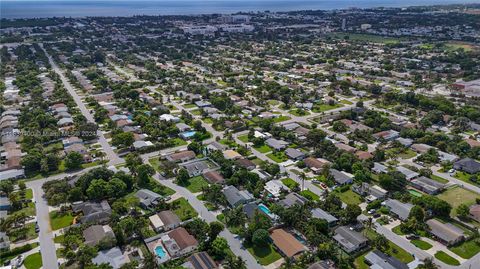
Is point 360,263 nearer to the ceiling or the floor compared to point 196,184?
nearer to the floor

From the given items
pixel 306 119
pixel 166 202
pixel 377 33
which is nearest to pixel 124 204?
pixel 166 202

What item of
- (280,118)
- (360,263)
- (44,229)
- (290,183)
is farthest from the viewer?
(280,118)

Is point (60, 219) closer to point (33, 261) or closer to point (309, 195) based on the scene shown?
point (33, 261)

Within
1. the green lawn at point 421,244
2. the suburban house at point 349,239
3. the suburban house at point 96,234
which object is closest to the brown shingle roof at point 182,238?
the suburban house at point 96,234

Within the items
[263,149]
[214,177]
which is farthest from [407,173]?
[214,177]

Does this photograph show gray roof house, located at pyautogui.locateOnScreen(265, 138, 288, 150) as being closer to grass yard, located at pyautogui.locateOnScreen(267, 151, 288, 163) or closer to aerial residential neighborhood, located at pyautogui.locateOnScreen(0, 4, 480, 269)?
aerial residential neighborhood, located at pyautogui.locateOnScreen(0, 4, 480, 269)

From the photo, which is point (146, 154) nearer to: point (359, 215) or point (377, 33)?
point (359, 215)
